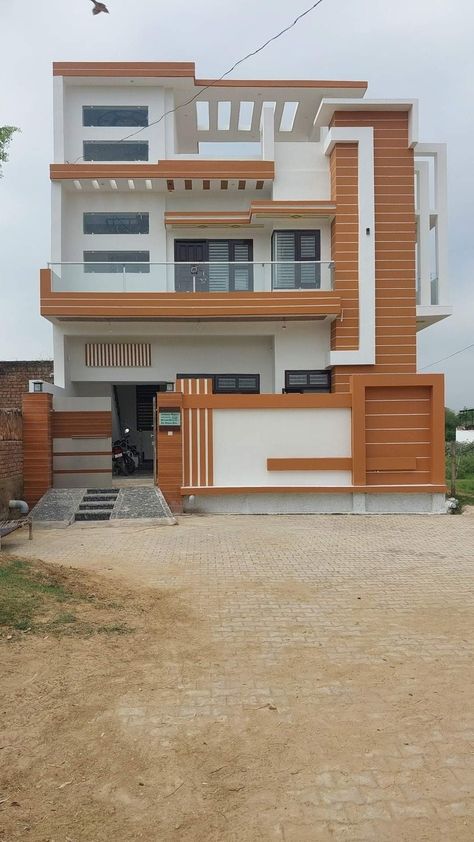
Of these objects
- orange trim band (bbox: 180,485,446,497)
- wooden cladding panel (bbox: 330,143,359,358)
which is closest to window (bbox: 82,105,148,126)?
wooden cladding panel (bbox: 330,143,359,358)

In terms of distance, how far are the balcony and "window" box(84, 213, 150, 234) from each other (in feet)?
8.13

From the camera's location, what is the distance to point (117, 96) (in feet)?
54.8

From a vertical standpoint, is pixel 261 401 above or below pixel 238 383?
below

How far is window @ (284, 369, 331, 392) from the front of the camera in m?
16.2

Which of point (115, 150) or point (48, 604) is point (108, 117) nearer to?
point (115, 150)

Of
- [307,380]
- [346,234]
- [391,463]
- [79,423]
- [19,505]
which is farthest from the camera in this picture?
[307,380]

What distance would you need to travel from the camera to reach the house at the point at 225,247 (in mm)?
14820

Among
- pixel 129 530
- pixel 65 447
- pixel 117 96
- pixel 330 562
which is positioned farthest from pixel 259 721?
pixel 117 96

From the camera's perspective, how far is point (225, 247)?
16.9m

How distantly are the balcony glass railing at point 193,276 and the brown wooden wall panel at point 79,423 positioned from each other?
3821 millimetres

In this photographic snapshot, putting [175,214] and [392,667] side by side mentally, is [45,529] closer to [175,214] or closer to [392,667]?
[392,667]

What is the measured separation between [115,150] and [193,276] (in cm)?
484

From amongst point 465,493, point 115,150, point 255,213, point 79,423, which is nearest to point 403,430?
point 465,493

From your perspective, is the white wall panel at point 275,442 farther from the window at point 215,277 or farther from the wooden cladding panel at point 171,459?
the window at point 215,277
